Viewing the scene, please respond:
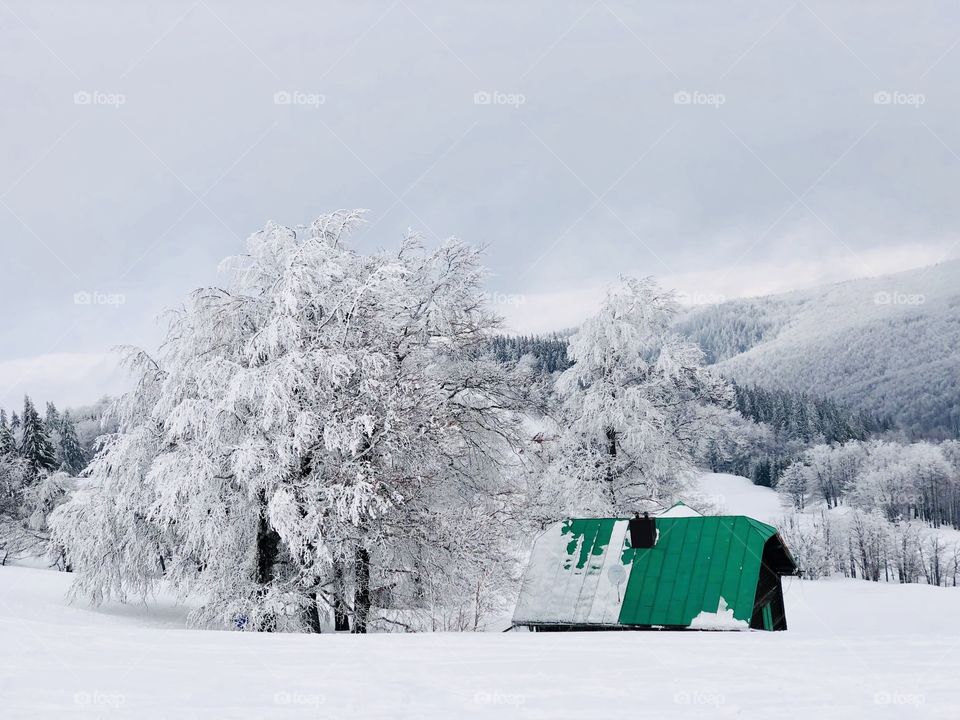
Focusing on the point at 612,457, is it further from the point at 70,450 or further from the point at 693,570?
the point at 70,450

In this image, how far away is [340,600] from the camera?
17.0 metres

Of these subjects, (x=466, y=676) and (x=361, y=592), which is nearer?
(x=466, y=676)

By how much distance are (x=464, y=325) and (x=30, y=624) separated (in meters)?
12.8

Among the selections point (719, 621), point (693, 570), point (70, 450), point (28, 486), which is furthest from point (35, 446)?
point (719, 621)

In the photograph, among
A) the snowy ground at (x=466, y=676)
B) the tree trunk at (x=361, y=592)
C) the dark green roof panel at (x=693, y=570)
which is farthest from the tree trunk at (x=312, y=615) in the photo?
the snowy ground at (x=466, y=676)

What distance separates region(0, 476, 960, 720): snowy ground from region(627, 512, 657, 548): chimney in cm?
713

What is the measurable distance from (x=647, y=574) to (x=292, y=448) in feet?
24.8

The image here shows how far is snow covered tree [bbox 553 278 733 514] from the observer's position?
24703 millimetres

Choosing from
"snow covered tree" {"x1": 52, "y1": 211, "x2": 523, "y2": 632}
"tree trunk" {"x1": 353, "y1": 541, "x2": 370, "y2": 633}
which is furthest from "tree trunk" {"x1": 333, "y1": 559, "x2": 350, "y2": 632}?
"tree trunk" {"x1": 353, "y1": 541, "x2": 370, "y2": 633}

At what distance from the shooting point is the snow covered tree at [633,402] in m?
24.7

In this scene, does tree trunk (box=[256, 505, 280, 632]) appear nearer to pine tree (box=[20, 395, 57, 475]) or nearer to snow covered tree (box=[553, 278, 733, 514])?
snow covered tree (box=[553, 278, 733, 514])

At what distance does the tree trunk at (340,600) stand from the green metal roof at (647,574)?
3.88 metres

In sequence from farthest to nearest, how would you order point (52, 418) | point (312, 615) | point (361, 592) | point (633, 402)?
1. point (52, 418)
2. point (633, 402)
3. point (361, 592)
4. point (312, 615)

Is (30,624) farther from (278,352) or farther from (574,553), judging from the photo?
(574,553)
